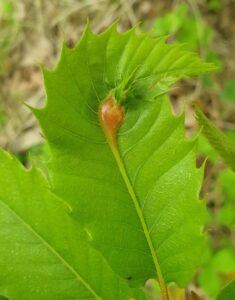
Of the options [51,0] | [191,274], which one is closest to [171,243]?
[191,274]

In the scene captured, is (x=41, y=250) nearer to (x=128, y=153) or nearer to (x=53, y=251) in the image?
(x=53, y=251)

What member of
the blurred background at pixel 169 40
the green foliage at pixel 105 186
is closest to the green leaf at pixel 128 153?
the green foliage at pixel 105 186

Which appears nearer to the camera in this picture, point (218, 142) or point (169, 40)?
point (218, 142)

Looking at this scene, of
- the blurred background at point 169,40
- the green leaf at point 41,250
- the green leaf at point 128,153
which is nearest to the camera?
the green leaf at point 128,153

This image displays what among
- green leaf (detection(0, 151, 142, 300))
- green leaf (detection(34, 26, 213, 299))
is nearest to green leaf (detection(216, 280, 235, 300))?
green leaf (detection(34, 26, 213, 299))

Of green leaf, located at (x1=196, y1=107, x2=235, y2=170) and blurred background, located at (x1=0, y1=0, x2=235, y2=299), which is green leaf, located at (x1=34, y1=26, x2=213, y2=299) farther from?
blurred background, located at (x1=0, y1=0, x2=235, y2=299)

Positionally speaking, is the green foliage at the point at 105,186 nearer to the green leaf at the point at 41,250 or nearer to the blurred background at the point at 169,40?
the green leaf at the point at 41,250

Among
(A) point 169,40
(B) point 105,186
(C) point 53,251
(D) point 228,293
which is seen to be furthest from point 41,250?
(A) point 169,40
